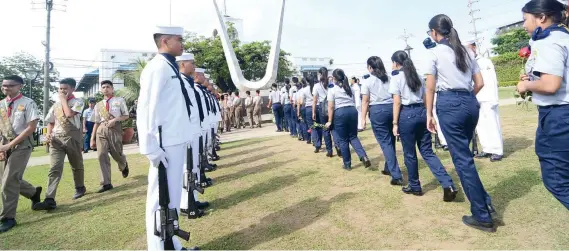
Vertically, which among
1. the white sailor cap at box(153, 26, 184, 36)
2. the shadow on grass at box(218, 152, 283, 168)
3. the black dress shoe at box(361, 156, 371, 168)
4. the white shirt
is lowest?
the shadow on grass at box(218, 152, 283, 168)

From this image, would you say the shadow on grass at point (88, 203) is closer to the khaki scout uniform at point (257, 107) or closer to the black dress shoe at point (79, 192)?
the black dress shoe at point (79, 192)

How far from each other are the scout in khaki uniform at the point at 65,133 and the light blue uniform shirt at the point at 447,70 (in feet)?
16.6

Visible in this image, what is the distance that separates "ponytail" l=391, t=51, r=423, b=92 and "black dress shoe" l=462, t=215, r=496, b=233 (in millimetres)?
1527

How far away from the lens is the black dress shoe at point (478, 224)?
281cm

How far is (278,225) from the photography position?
3.32 meters

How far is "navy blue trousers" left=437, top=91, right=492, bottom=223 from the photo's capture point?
113 inches

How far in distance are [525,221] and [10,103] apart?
597cm

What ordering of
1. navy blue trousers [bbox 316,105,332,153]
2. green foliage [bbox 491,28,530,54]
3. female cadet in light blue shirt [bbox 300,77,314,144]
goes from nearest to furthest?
1. navy blue trousers [bbox 316,105,332,153]
2. female cadet in light blue shirt [bbox 300,77,314,144]
3. green foliage [bbox 491,28,530,54]

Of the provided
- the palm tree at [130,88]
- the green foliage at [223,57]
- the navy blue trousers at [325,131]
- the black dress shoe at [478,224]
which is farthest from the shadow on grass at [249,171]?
the green foliage at [223,57]

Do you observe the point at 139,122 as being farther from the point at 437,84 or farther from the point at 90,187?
the point at 90,187

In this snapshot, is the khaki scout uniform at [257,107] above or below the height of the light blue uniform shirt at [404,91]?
below

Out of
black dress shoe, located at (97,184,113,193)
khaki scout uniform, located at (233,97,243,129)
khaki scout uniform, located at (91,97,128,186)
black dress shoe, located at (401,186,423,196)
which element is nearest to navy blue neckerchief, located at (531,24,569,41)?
black dress shoe, located at (401,186,423,196)

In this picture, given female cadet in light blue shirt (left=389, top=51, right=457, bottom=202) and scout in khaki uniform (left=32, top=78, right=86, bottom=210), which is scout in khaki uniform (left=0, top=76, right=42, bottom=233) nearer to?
scout in khaki uniform (left=32, top=78, right=86, bottom=210)

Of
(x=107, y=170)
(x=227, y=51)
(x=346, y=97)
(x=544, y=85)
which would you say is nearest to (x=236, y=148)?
(x=107, y=170)
